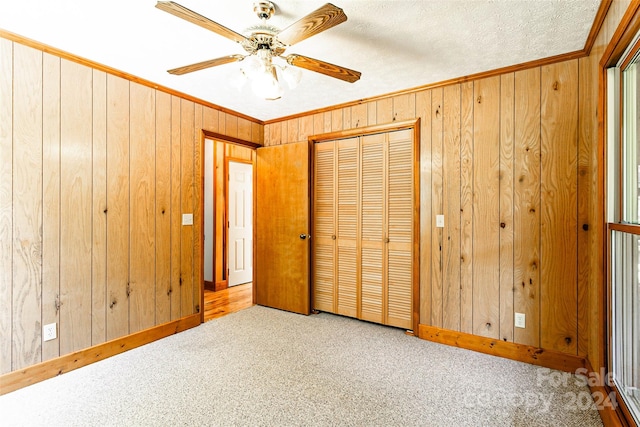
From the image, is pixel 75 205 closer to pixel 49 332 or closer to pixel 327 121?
pixel 49 332

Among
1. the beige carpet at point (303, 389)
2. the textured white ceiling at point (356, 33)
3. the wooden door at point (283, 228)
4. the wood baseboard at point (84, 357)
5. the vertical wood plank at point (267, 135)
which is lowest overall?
the beige carpet at point (303, 389)

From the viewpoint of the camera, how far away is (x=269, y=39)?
1.75 m

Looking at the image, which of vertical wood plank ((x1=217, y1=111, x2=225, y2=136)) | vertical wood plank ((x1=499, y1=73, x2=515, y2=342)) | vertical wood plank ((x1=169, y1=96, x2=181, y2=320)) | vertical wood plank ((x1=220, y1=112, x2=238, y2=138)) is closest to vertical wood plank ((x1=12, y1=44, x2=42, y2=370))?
vertical wood plank ((x1=169, y1=96, x2=181, y2=320))

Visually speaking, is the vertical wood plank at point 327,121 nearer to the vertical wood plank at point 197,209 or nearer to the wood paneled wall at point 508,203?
the wood paneled wall at point 508,203

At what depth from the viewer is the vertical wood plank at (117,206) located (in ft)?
8.71

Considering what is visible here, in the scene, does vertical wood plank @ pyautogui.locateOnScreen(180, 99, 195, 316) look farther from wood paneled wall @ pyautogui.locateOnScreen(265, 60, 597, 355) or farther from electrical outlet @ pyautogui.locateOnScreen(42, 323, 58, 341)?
wood paneled wall @ pyautogui.locateOnScreen(265, 60, 597, 355)

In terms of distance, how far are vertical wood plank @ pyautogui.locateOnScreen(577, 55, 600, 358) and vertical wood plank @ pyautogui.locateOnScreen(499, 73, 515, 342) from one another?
43 centimetres

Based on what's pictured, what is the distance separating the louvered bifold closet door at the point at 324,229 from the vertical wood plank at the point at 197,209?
1.28 meters

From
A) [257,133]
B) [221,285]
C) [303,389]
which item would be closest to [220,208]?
[221,285]

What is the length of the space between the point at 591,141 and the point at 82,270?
3.94 meters

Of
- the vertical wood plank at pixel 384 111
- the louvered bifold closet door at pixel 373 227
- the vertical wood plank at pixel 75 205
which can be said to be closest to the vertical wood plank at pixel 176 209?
the vertical wood plank at pixel 75 205

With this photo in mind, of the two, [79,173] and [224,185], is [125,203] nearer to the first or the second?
[79,173]

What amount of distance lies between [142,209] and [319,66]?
208 cm

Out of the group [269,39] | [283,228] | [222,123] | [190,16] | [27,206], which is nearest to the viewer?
[190,16]
